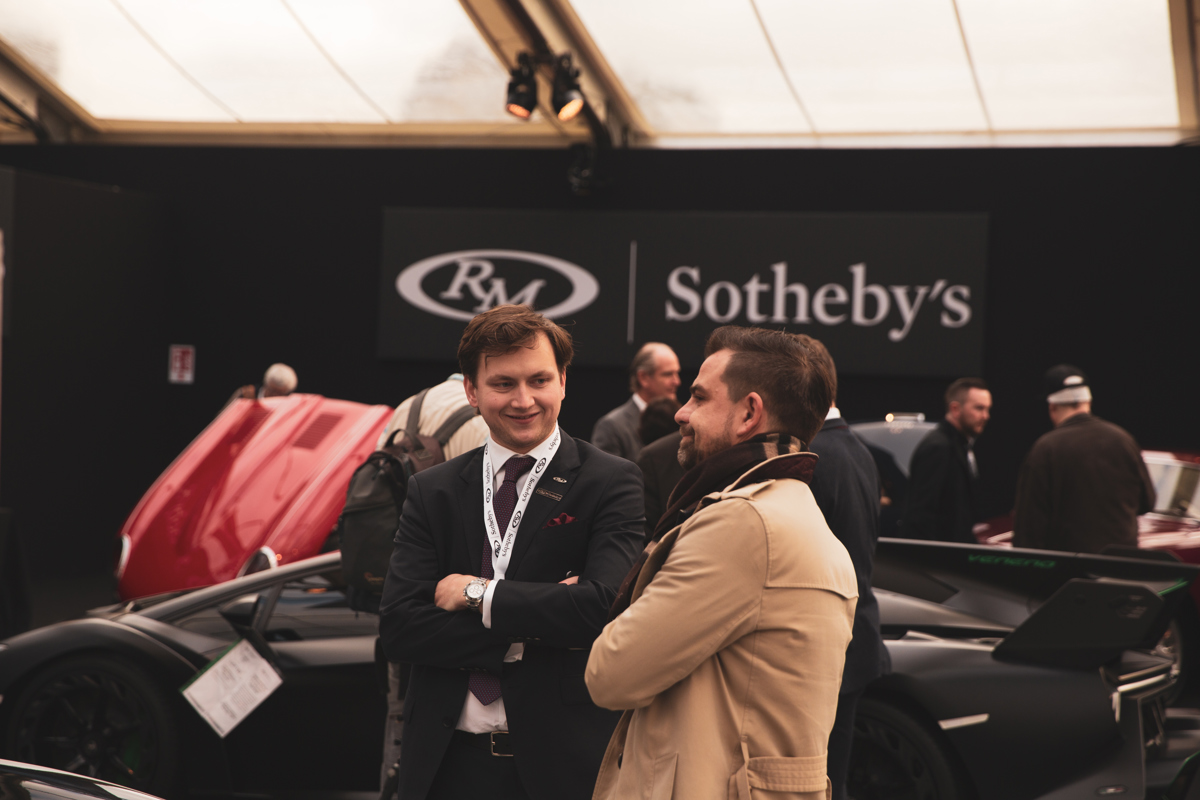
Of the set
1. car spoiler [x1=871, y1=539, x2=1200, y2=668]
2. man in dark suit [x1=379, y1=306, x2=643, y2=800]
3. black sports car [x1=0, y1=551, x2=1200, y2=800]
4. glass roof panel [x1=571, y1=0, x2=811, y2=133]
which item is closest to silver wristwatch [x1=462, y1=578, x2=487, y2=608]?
man in dark suit [x1=379, y1=306, x2=643, y2=800]

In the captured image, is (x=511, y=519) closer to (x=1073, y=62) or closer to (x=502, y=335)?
(x=502, y=335)

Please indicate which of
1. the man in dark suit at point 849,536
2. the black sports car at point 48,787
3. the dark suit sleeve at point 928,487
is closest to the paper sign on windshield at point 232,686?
the black sports car at point 48,787

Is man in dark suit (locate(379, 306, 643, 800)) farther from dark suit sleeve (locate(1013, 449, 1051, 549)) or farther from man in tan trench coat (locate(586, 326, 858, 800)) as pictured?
dark suit sleeve (locate(1013, 449, 1051, 549))

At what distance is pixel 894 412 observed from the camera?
971 cm

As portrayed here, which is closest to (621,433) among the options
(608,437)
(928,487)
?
(608,437)

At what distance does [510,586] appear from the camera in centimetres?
221

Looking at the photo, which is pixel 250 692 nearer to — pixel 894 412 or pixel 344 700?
pixel 344 700

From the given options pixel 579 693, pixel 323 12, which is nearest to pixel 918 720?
pixel 579 693

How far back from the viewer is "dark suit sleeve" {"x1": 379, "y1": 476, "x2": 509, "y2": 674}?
7.28 ft

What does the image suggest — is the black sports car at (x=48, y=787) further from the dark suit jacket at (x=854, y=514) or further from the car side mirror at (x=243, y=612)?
the dark suit jacket at (x=854, y=514)

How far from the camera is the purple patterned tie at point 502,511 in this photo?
2.26 m

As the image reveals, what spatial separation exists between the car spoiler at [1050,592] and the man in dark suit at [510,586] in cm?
205

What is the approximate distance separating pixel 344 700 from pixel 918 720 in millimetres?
2035

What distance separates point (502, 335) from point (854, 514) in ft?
4.48
